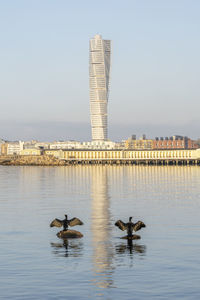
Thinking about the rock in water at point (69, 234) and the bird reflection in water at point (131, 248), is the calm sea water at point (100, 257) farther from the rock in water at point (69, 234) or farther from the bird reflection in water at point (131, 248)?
the rock in water at point (69, 234)

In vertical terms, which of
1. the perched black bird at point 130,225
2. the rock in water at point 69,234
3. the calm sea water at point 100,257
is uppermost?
the perched black bird at point 130,225

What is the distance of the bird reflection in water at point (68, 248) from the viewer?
36.1 m

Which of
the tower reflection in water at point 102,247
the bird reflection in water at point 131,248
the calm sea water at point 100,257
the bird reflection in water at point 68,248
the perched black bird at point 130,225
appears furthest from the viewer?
the perched black bird at point 130,225

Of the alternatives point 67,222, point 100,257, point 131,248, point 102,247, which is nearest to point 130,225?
point 131,248

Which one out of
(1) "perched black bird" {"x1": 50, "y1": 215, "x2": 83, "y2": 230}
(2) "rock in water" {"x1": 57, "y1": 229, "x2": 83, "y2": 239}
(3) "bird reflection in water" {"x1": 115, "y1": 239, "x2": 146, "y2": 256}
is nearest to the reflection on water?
(3) "bird reflection in water" {"x1": 115, "y1": 239, "x2": 146, "y2": 256}

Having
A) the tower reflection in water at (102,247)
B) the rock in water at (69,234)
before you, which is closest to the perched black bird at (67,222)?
the rock in water at (69,234)

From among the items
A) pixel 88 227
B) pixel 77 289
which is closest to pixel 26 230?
pixel 88 227

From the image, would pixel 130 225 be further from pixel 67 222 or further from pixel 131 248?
pixel 67 222

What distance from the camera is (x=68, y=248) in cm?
3806

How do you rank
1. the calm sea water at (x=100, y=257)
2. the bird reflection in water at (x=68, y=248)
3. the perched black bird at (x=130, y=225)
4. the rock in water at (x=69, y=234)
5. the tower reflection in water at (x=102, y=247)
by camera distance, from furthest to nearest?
the rock in water at (x=69, y=234), the perched black bird at (x=130, y=225), the bird reflection in water at (x=68, y=248), the tower reflection in water at (x=102, y=247), the calm sea water at (x=100, y=257)

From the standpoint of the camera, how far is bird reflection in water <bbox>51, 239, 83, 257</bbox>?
119 feet

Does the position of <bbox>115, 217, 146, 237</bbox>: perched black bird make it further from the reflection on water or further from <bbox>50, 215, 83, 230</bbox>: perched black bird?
<bbox>50, 215, 83, 230</bbox>: perched black bird

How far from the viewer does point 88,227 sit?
48.9 m

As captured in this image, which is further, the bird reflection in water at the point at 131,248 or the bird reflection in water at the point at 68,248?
the bird reflection in water at the point at 131,248
